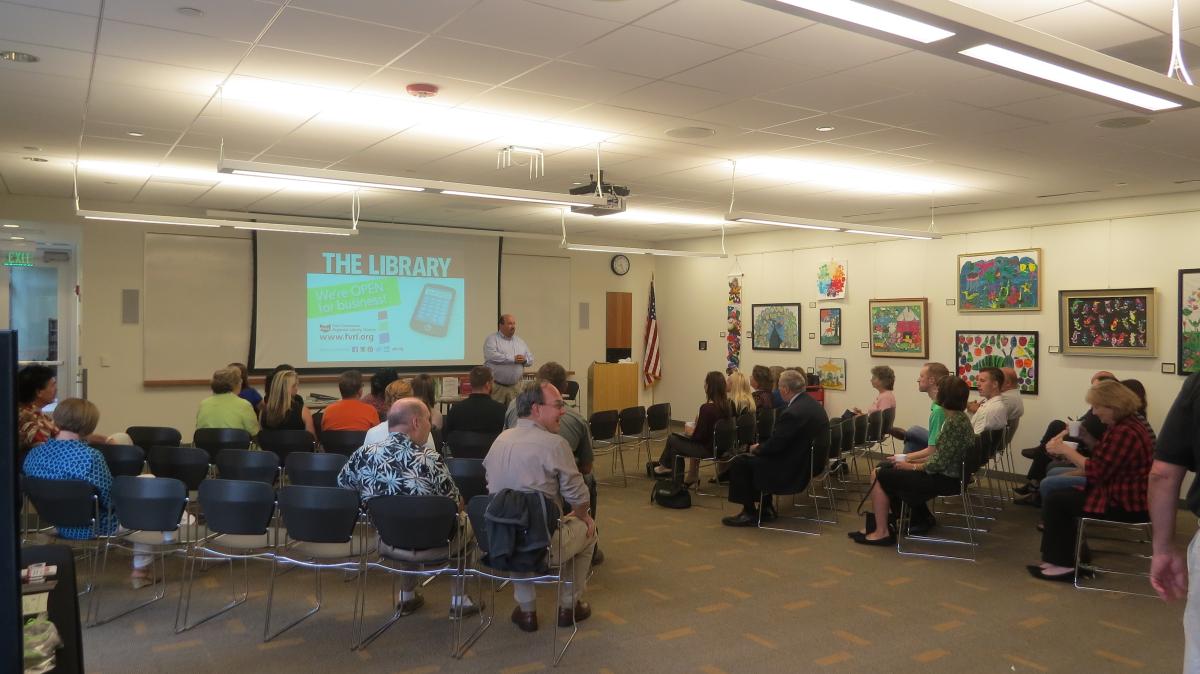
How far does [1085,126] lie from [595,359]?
32.4 feet

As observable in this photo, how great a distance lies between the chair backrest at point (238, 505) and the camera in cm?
460

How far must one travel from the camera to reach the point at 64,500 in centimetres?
486

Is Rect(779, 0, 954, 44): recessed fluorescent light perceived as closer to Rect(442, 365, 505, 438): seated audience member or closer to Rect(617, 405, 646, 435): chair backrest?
Rect(442, 365, 505, 438): seated audience member

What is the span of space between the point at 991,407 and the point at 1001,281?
9.73ft

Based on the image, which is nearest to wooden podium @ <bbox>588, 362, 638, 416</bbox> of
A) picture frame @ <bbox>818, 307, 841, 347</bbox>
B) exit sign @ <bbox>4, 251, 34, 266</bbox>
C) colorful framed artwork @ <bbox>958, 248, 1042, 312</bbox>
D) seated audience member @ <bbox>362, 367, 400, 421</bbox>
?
picture frame @ <bbox>818, 307, 841, 347</bbox>

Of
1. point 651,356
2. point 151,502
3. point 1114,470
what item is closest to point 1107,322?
point 1114,470

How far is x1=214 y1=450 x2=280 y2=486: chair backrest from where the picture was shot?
5781mm

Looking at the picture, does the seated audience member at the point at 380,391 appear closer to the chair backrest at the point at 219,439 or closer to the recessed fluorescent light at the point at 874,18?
the chair backrest at the point at 219,439

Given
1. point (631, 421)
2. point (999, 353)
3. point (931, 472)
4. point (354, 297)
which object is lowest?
point (931, 472)

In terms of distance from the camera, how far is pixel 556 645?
4.55 meters

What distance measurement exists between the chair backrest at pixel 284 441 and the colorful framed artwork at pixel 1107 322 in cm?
823

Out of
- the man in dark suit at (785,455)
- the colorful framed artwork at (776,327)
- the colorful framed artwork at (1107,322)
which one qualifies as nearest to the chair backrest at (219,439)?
the man in dark suit at (785,455)

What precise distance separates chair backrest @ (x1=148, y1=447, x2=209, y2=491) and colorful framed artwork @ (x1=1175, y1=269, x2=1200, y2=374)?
359 inches

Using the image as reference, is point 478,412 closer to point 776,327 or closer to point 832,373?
point 832,373
